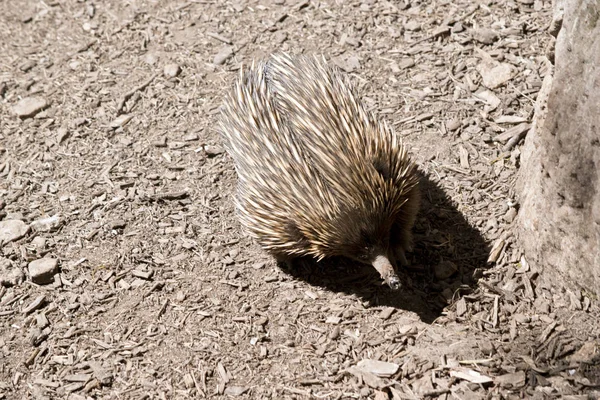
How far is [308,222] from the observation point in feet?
15.4

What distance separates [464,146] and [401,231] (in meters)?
1.05

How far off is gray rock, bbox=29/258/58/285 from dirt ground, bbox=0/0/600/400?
0.05 feet

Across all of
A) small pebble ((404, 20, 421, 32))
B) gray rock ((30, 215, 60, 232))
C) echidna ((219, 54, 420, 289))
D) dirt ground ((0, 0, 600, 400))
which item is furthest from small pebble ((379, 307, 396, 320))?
small pebble ((404, 20, 421, 32))

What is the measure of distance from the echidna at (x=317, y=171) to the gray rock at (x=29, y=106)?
2281 mm

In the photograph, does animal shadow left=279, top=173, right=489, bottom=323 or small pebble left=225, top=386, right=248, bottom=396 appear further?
animal shadow left=279, top=173, right=489, bottom=323

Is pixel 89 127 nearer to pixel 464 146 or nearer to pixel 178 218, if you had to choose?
pixel 178 218

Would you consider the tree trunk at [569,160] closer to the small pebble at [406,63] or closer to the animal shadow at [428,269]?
the animal shadow at [428,269]

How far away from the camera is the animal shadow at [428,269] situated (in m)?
4.96

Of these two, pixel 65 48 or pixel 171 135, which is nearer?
pixel 171 135

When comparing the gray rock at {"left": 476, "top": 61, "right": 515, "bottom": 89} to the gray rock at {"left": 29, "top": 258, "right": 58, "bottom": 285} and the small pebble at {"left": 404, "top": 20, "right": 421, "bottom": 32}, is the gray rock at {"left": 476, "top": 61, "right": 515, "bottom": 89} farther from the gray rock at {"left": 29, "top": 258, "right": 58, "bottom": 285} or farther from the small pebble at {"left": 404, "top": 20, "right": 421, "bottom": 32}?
the gray rock at {"left": 29, "top": 258, "right": 58, "bottom": 285}

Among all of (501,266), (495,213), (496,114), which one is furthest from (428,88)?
(501,266)

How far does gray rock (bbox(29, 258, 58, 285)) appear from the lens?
5254 mm

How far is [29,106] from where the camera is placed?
6691 millimetres

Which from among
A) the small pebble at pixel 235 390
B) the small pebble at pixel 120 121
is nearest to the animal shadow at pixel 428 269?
the small pebble at pixel 235 390
